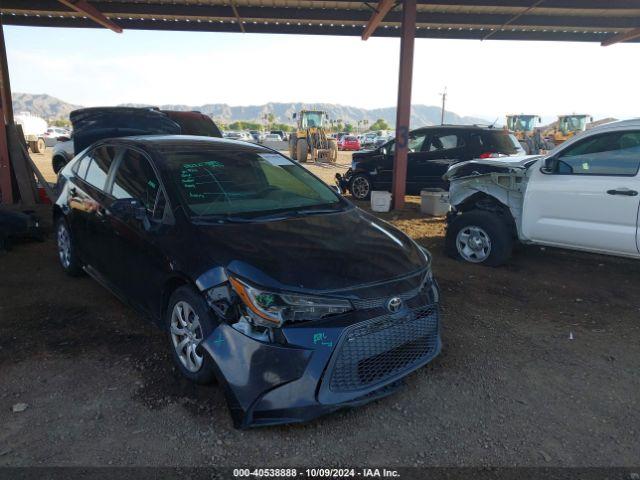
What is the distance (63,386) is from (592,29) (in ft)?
42.8

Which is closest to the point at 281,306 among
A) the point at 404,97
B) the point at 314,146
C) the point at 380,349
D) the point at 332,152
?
the point at 380,349

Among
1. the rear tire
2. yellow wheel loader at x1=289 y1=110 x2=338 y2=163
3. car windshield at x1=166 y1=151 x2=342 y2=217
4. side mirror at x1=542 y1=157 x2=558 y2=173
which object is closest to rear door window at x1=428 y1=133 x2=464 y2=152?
side mirror at x1=542 y1=157 x2=558 y2=173

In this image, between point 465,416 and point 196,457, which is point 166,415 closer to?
point 196,457

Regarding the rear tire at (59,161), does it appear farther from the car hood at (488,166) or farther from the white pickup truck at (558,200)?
the white pickup truck at (558,200)

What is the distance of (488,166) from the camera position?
19.8 ft

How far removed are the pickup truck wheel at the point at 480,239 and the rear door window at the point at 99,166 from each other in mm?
4178

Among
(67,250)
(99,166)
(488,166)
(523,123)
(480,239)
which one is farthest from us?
(523,123)

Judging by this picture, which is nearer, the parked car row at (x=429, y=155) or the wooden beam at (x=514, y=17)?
the wooden beam at (x=514, y=17)

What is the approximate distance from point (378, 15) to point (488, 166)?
544 cm

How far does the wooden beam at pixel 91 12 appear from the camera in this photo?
9570mm

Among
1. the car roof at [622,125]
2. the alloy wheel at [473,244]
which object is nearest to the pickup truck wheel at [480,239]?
the alloy wheel at [473,244]

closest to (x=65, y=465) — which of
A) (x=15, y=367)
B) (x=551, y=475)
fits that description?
(x=15, y=367)

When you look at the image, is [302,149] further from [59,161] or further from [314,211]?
[314,211]

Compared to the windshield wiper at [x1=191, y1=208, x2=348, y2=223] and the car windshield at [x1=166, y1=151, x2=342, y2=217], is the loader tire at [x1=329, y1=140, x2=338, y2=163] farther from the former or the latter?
the windshield wiper at [x1=191, y1=208, x2=348, y2=223]
